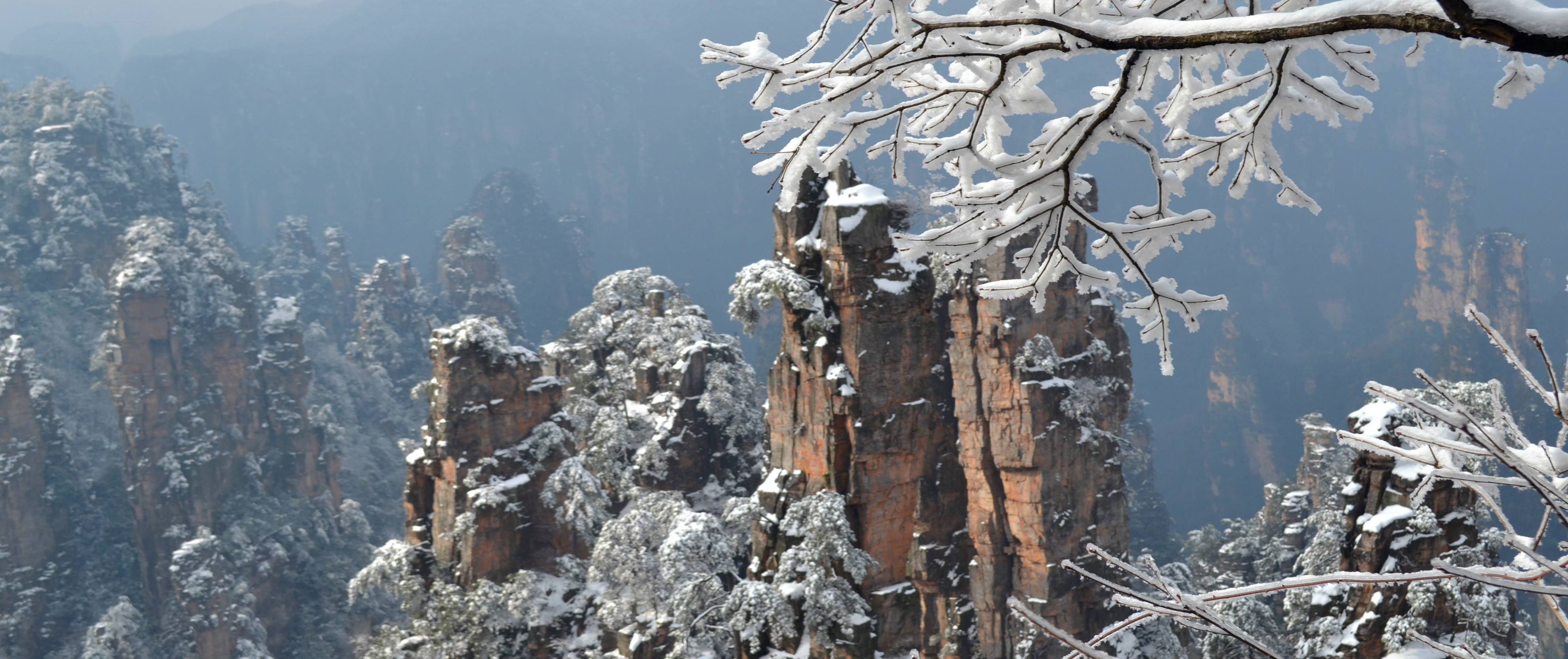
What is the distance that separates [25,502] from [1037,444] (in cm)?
2564

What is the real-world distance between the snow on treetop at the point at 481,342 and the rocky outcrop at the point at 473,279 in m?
31.2

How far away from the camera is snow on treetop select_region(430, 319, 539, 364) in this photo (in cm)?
1377

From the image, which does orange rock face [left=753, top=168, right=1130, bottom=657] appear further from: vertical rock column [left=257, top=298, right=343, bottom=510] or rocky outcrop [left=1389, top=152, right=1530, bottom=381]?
rocky outcrop [left=1389, top=152, right=1530, bottom=381]

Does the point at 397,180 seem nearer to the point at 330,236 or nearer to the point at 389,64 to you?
the point at 389,64

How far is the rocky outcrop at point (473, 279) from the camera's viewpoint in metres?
45.3

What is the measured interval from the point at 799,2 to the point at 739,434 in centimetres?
7820

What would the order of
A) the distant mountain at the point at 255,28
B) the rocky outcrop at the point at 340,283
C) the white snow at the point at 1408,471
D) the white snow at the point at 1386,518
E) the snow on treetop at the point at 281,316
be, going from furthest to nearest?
1. the distant mountain at the point at 255,28
2. the rocky outcrop at the point at 340,283
3. the snow on treetop at the point at 281,316
4. the white snow at the point at 1386,518
5. the white snow at the point at 1408,471

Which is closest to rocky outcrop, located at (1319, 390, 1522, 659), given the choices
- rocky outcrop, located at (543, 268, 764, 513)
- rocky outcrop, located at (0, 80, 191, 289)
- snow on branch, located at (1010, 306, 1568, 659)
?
snow on branch, located at (1010, 306, 1568, 659)

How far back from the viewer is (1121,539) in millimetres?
13039

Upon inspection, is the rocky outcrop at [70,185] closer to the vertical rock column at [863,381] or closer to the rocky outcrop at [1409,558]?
the vertical rock column at [863,381]

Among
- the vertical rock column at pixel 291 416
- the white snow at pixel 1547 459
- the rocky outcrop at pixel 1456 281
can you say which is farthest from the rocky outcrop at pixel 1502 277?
the white snow at pixel 1547 459

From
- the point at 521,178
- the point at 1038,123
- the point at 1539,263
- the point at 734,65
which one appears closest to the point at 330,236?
the point at 521,178

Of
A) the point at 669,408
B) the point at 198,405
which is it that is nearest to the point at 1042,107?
the point at 669,408

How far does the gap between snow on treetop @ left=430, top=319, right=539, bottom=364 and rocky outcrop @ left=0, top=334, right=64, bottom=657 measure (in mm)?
17117
